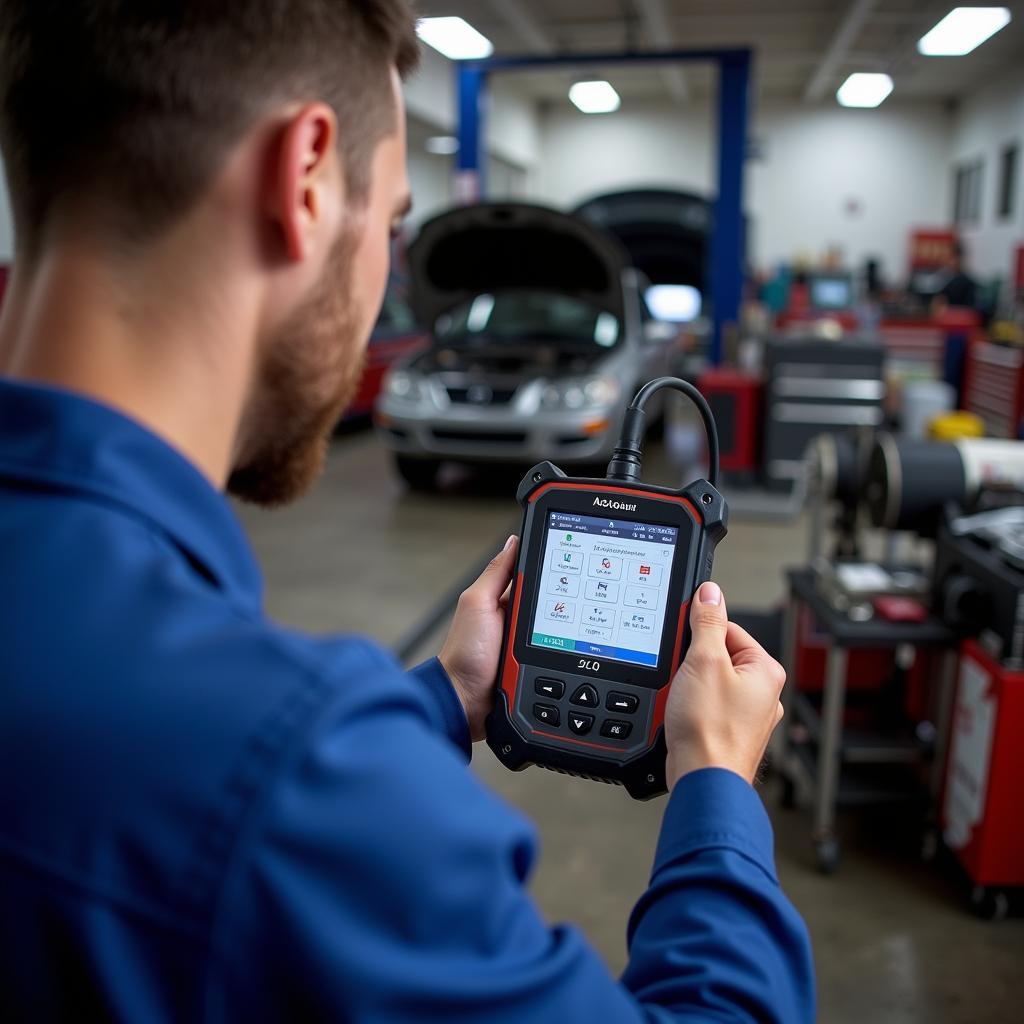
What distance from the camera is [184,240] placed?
0.60 metres

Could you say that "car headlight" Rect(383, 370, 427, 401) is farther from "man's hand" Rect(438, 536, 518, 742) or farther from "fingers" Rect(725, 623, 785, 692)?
"fingers" Rect(725, 623, 785, 692)

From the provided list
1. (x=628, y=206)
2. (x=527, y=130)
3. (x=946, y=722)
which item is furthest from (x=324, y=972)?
(x=527, y=130)

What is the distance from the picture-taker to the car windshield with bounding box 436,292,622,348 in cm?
576

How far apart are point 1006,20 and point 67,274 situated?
27.9ft

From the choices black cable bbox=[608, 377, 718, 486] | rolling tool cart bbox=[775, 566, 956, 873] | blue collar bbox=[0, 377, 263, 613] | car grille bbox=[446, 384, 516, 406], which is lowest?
rolling tool cart bbox=[775, 566, 956, 873]

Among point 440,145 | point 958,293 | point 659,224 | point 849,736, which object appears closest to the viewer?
point 849,736

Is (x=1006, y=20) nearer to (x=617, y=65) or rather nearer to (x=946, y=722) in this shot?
(x=617, y=65)

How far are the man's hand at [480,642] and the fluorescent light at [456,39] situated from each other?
23.5 feet

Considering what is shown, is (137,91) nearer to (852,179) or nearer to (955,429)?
(955,429)

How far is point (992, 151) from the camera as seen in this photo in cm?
1212

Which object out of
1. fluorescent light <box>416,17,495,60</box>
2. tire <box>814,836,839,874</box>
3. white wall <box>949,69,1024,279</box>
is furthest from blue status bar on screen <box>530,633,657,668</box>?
white wall <box>949,69,1024,279</box>

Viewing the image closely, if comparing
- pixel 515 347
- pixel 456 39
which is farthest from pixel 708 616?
pixel 456 39

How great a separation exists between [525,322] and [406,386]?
93 centimetres

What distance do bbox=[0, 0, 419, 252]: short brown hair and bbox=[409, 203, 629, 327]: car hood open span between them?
3829 mm
